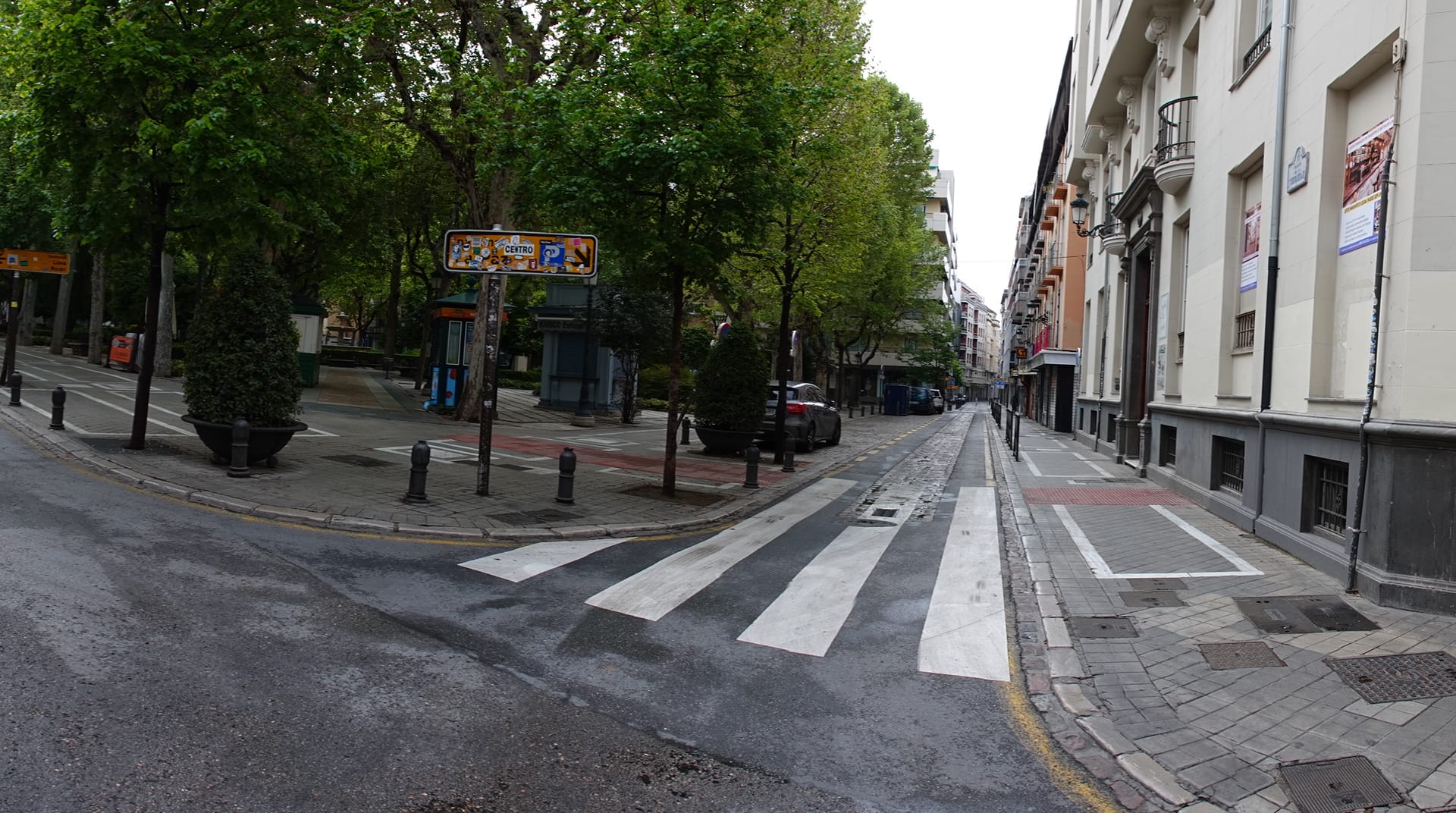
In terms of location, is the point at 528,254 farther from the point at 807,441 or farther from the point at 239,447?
the point at 807,441

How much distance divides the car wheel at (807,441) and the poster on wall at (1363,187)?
11875mm

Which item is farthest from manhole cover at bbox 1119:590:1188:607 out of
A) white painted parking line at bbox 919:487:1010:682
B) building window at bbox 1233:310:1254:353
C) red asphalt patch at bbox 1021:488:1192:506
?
red asphalt patch at bbox 1021:488:1192:506

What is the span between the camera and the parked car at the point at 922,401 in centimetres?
5956

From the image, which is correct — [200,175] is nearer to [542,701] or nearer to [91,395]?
Result: [542,701]

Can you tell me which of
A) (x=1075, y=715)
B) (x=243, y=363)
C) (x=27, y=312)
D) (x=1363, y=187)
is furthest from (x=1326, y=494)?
(x=27, y=312)

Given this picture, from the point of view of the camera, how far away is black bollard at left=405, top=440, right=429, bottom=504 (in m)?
9.23

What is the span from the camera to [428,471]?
465 inches

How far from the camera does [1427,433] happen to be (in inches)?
243

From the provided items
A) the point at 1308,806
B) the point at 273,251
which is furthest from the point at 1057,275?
the point at 1308,806

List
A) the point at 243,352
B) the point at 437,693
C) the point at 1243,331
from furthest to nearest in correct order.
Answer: the point at 1243,331 → the point at 243,352 → the point at 437,693

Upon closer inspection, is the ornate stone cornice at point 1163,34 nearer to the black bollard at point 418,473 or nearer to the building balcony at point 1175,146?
the building balcony at point 1175,146

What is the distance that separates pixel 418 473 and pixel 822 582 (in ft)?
A: 15.5

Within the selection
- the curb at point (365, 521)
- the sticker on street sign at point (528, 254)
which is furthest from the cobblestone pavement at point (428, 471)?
the sticker on street sign at point (528, 254)

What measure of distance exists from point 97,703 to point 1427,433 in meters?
8.35
